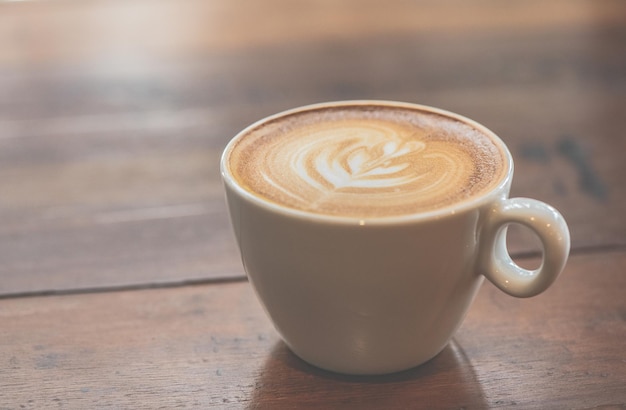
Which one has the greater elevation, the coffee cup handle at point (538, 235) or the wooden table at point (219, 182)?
the coffee cup handle at point (538, 235)

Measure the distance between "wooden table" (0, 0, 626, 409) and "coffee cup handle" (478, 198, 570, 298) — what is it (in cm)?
9

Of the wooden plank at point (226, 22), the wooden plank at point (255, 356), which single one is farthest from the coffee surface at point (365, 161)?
the wooden plank at point (226, 22)

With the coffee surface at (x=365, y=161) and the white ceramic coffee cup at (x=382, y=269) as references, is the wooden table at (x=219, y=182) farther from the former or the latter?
the coffee surface at (x=365, y=161)

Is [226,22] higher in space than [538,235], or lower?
lower

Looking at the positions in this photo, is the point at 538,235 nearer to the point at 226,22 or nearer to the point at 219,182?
the point at 219,182

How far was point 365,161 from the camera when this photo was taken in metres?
0.60

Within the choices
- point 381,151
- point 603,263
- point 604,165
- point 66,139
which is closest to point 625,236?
point 603,263

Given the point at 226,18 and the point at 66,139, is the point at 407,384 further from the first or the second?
the point at 226,18

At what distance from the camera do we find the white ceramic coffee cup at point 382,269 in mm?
502

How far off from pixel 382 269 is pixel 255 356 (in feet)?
0.54

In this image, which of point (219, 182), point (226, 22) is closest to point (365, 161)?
point (219, 182)

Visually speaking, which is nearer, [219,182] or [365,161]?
[365,161]

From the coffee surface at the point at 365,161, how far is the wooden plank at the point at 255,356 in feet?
0.49

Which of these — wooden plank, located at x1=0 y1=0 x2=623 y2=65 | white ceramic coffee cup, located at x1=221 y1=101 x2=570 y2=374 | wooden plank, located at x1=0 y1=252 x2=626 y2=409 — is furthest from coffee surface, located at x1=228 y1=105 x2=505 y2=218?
wooden plank, located at x1=0 y1=0 x2=623 y2=65
